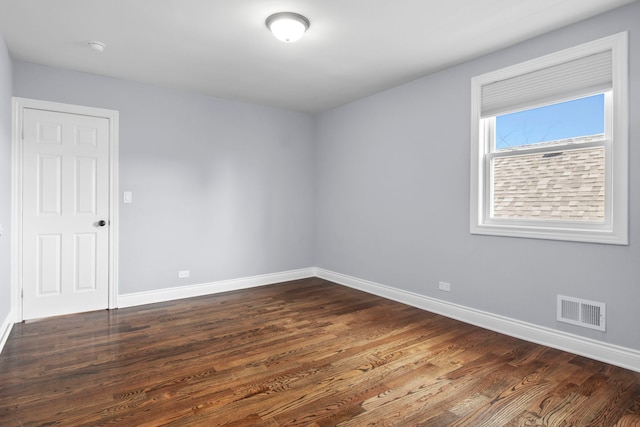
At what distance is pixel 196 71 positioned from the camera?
12.7 ft

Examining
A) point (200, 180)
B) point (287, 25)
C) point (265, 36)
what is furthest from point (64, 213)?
point (287, 25)

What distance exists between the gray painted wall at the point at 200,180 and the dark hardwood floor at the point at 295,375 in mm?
999

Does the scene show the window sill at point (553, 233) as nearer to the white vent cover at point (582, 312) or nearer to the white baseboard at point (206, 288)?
the white vent cover at point (582, 312)

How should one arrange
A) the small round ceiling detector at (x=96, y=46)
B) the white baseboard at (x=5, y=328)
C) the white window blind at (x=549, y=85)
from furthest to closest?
1. the small round ceiling detector at (x=96, y=46)
2. the white baseboard at (x=5, y=328)
3. the white window blind at (x=549, y=85)

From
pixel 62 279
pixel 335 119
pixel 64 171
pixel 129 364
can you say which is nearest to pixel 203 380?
pixel 129 364

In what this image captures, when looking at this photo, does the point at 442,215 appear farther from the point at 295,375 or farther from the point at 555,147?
the point at 295,375

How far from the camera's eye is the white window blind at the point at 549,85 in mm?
2729

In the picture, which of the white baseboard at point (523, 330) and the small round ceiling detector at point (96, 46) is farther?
the small round ceiling detector at point (96, 46)

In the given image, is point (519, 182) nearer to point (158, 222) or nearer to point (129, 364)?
point (129, 364)

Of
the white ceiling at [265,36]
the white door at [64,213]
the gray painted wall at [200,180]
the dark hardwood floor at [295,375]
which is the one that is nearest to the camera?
the dark hardwood floor at [295,375]

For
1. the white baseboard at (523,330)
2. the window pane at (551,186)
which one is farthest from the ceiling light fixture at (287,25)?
the white baseboard at (523,330)

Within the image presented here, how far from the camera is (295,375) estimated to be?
2516 millimetres

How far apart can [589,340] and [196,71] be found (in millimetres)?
4439

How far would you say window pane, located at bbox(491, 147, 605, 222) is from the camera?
2834 mm
